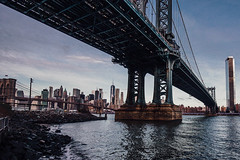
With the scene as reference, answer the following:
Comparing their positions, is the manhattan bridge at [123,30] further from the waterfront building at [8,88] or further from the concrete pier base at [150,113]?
the waterfront building at [8,88]

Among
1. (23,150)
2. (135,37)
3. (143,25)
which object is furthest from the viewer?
(135,37)

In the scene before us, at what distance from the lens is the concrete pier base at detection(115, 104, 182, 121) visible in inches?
1544

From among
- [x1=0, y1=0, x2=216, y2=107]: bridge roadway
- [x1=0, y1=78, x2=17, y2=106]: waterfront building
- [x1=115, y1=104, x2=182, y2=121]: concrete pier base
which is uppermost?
[x1=0, y1=0, x2=216, y2=107]: bridge roadway

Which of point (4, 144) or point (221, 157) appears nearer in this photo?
point (4, 144)

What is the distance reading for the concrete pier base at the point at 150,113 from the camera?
39.2 m

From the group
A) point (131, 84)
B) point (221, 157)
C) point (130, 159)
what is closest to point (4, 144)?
point (130, 159)

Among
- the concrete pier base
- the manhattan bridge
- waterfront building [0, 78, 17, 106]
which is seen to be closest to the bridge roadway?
the manhattan bridge

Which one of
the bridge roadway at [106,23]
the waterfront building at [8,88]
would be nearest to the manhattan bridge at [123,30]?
the bridge roadway at [106,23]

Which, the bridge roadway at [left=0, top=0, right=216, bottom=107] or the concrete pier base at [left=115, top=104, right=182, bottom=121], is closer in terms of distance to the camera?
the bridge roadway at [left=0, top=0, right=216, bottom=107]

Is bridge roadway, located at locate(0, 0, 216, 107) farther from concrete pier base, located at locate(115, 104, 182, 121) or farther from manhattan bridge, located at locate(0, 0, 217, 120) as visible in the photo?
concrete pier base, located at locate(115, 104, 182, 121)

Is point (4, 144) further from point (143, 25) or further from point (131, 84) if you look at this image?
point (131, 84)

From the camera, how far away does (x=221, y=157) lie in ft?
34.1

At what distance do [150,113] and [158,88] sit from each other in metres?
7.49

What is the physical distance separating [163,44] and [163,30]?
364 inches
